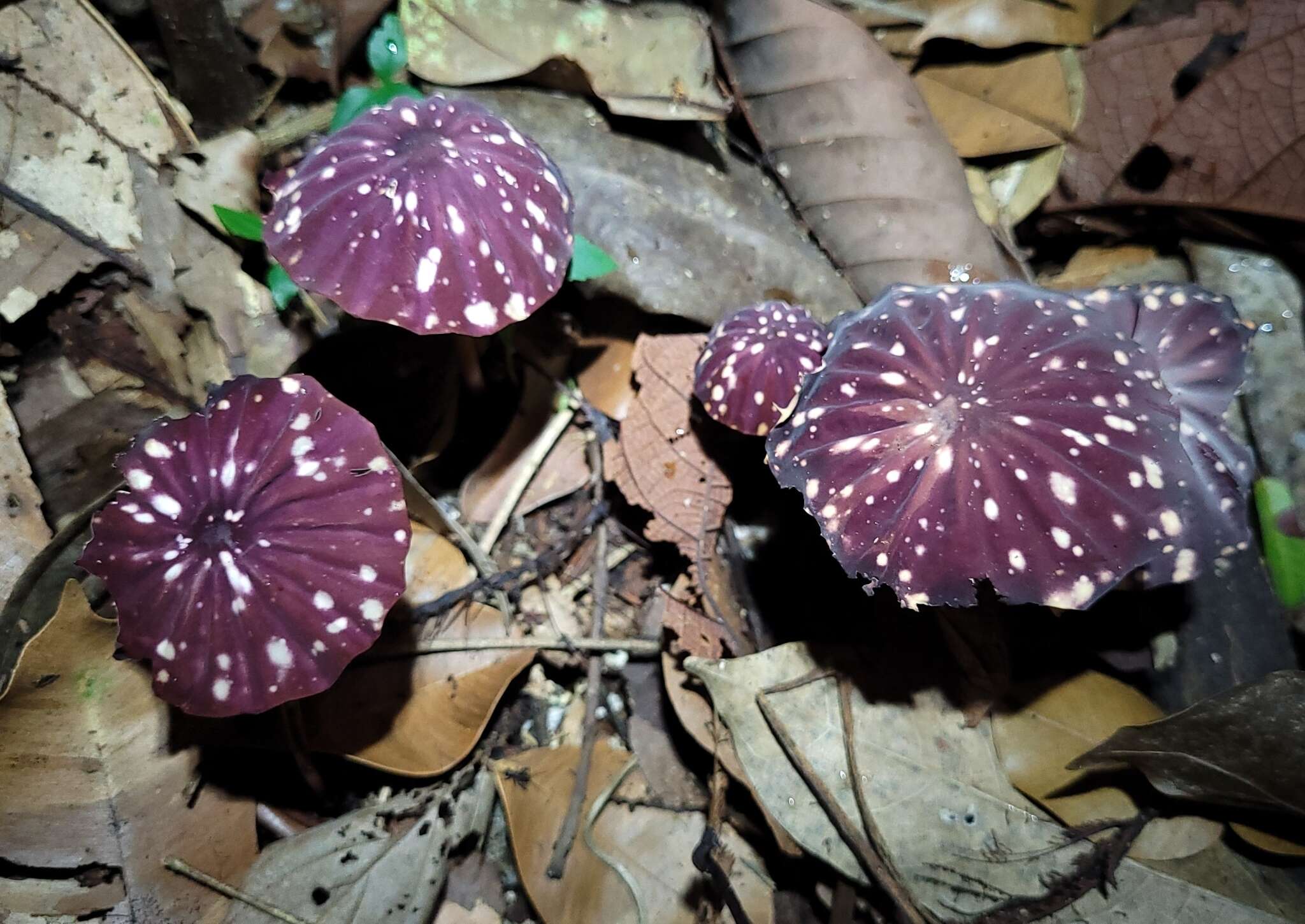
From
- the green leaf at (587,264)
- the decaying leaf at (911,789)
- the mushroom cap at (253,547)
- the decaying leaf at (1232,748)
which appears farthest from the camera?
the green leaf at (587,264)

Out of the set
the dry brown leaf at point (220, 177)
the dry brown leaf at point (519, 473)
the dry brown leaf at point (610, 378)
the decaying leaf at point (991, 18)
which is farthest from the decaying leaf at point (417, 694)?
the decaying leaf at point (991, 18)

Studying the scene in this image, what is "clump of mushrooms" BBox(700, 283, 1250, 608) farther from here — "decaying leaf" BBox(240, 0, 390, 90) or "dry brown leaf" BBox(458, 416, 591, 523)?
"decaying leaf" BBox(240, 0, 390, 90)

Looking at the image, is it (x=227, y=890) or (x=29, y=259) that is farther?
(x=29, y=259)

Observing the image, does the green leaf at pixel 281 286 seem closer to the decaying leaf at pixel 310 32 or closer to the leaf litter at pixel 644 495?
the leaf litter at pixel 644 495

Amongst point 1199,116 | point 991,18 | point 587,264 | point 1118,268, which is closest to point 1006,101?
point 991,18

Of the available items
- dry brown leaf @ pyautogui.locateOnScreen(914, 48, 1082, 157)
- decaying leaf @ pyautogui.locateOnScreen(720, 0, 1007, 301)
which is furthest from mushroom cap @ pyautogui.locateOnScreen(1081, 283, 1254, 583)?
dry brown leaf @ pyautogui.locateOnScreen(914, 48, 1082, 157)

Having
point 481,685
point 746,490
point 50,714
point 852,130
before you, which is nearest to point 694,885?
point 481,685

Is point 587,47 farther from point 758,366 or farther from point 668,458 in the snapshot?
point 668,458
